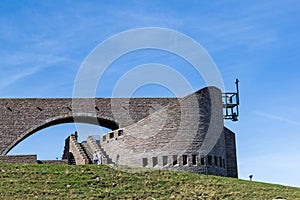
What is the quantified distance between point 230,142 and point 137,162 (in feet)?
37.6

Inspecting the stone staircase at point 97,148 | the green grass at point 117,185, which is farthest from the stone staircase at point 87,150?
the green grass at point 117,185

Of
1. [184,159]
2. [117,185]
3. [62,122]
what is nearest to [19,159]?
[184,159]

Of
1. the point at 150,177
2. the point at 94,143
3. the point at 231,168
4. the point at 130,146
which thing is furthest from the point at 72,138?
the point at 150,177

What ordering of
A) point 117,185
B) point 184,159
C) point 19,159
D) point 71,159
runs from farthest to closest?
point 71,159, point 19,159, point 184,159, point 117,185

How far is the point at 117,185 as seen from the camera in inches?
1508

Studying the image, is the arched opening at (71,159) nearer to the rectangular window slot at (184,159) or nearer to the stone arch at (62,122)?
the stone arch at (62,122)

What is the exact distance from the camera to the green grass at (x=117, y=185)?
36.1 metres

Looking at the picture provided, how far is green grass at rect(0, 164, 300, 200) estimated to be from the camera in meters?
36.1

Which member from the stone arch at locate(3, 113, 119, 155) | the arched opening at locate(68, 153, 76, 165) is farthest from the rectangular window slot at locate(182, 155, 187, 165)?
the stone arch at locate(3, 113, 119, 155)

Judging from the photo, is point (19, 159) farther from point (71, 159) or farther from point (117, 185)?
point (117, 185)

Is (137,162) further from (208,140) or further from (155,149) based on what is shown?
(208,140)

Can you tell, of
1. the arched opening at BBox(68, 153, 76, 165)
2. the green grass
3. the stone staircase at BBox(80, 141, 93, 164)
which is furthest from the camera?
the arched opening at BBox(68, 153, 76, 165)

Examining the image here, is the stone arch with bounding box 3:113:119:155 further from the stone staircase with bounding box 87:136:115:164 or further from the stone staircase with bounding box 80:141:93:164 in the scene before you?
the stone staircase with bounding box 87:136:115:164

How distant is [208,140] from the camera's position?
47.3 m
